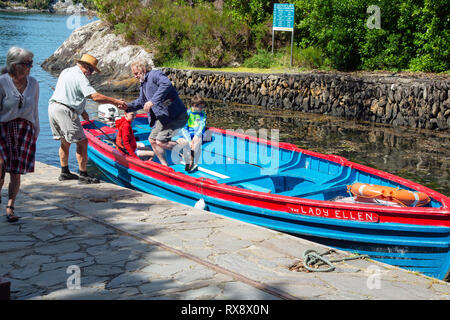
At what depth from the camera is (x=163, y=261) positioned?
543 centimetres

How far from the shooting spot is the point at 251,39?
26.8 metres

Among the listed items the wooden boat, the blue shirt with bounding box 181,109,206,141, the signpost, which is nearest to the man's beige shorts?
the wooden boat

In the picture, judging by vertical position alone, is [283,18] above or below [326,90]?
above

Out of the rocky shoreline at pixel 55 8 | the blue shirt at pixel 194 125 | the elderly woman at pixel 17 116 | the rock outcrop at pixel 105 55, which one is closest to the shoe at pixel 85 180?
the blue shirt at pixel 194 125

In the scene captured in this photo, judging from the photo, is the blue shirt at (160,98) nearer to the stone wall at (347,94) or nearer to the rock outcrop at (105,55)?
the stone wall at (347,94)

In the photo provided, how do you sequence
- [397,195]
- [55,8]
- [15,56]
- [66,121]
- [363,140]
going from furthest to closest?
[55,8], [363,140], [66,121], [397,195], [15,56]

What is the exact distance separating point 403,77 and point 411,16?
103 inches

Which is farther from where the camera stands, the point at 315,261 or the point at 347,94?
the point at 347,94

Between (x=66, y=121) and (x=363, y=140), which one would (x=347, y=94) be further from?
(x=66, y=121)

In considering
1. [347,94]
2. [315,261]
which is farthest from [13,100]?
[347,94]

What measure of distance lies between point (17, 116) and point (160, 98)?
320cm

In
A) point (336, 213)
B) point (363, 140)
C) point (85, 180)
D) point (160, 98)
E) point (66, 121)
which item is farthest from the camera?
point (363, 140)

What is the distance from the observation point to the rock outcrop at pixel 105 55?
92.5ft
